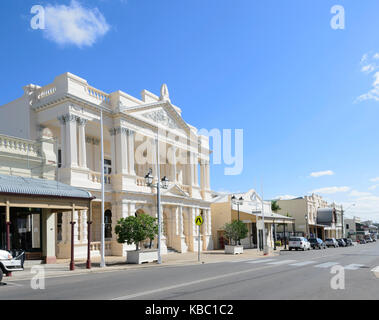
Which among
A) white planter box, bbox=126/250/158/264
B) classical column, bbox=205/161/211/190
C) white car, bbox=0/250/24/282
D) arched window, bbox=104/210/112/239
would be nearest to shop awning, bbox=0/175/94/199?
white car, bbox=0/250/24/282

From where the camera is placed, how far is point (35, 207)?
19.0m

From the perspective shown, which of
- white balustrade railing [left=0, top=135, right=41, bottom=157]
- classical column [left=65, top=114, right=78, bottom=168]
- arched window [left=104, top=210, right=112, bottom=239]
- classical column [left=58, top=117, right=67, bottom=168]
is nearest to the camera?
white balustrade railing [left=0, top=135, right=41, bottom=157]

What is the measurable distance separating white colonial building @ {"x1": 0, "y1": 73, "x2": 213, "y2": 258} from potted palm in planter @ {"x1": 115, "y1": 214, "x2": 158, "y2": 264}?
4.83 m

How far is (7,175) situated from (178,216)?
20.1 m

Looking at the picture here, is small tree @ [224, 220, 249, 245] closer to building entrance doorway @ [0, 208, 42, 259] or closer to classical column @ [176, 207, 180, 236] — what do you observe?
classical column @ [176, 207, 180, 236]

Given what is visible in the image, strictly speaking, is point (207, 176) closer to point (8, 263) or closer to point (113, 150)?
point (113, 150)

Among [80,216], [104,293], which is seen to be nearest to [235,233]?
[80,216]

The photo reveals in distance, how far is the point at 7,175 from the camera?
19484mm

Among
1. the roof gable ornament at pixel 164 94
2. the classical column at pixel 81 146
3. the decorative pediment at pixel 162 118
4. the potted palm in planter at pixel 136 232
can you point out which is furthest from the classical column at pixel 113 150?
the potted palm in planter at pixel 136 232

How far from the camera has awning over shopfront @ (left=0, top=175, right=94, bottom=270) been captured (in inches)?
Result: 687

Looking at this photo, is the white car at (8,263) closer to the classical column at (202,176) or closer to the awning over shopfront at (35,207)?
the awning over shopfront at (35,207)

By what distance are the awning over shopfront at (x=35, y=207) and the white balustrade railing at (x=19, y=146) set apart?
6.97ft

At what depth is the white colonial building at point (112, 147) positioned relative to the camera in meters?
28.2
